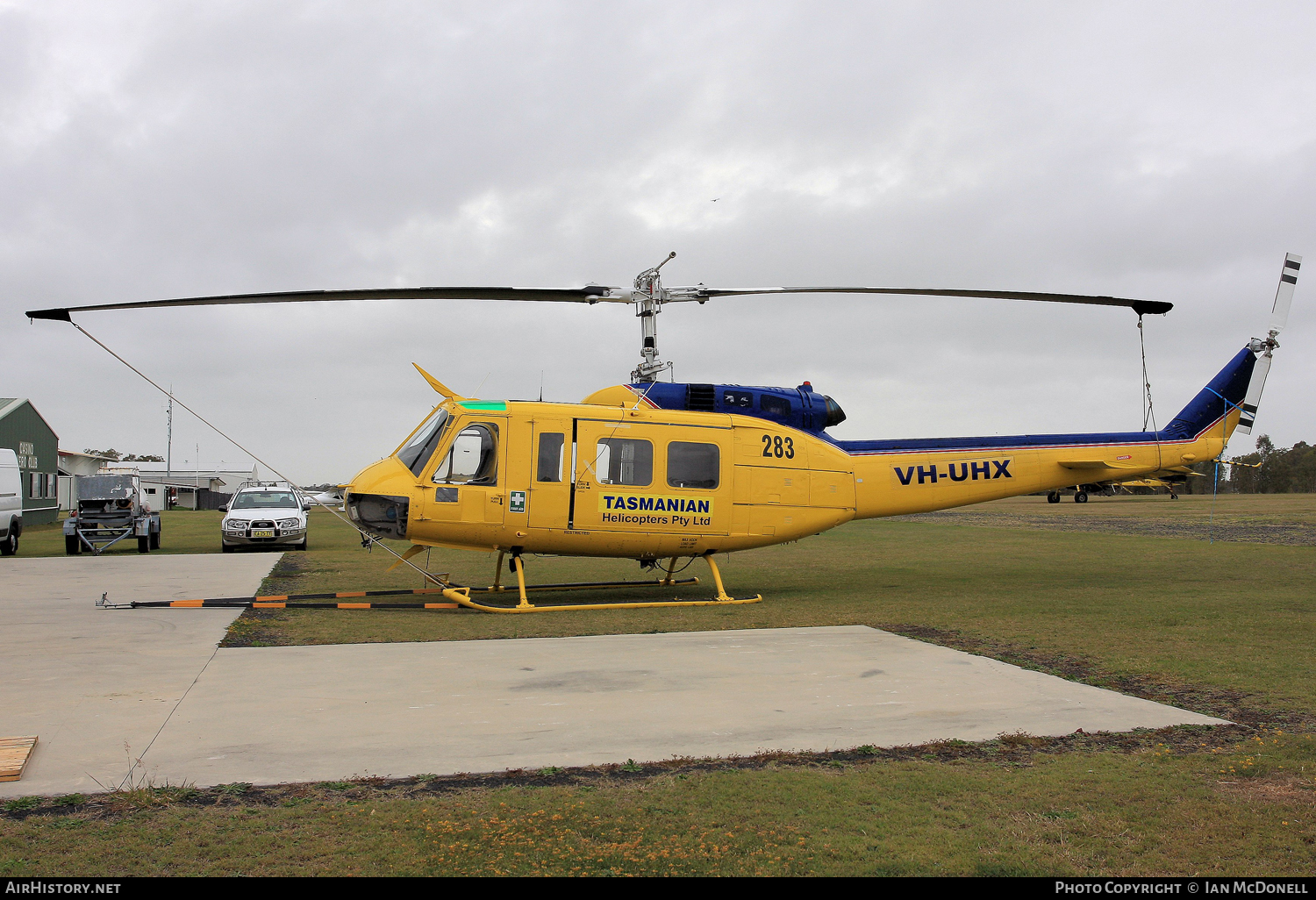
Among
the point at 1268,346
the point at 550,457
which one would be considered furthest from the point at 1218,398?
the point at 550,457

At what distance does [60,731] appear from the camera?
5.18 metres

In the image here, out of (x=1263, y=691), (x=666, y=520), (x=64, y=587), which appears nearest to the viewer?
(x=1263, y=691)

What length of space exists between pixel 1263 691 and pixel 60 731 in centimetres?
809

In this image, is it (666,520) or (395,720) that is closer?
(395,720)

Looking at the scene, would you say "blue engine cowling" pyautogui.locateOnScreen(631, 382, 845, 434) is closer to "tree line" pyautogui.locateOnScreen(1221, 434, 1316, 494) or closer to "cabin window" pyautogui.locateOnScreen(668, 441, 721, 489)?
"cabin window" pyautogui.locateOnScreen(668, 441, 721, 489)

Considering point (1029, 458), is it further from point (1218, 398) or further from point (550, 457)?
point (550, 457)

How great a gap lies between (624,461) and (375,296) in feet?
12.8

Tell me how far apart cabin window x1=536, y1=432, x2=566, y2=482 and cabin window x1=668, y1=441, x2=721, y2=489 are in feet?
4.90

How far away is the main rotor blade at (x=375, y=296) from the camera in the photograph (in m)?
8.46

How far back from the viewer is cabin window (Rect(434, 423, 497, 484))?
11141 mm

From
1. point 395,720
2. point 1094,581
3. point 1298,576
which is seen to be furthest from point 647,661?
point 1298,576

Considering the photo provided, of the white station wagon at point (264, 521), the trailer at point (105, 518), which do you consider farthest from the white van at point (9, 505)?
the white station wagon at point (264, 521)

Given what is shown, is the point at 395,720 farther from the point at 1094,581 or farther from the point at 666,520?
the point at 1094,581

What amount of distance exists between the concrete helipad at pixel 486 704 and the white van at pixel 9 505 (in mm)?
14842
